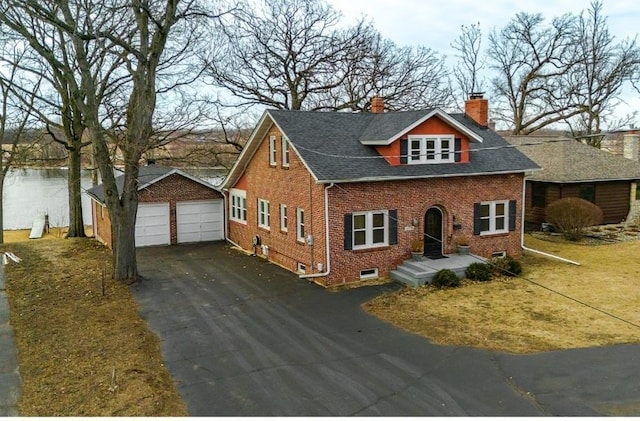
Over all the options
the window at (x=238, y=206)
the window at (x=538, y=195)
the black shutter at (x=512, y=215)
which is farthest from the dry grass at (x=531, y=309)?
the window at (x=238, y=206)

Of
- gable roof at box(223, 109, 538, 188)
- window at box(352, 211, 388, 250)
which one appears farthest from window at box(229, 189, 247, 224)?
window at box(352, 211, 388, 250)

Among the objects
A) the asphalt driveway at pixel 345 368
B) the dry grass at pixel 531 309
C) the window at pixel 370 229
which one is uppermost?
the window at pixel 370 229

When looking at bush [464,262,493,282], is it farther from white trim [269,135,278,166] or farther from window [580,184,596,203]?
window [580,184,596,203]

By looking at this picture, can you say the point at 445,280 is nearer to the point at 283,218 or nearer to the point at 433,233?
the point at 433,233

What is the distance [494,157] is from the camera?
19.5 m

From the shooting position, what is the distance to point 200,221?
24688 mm

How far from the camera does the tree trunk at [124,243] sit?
16891 mm

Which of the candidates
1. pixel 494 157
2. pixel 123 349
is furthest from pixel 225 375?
pixel 494 157

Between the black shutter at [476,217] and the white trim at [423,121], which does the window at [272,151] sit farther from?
the black shutter at [476,217]

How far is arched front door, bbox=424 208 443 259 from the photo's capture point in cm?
1803

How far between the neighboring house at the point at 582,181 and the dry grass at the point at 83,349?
19.9 m

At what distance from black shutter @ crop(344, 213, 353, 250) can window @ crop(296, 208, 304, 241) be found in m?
1.85

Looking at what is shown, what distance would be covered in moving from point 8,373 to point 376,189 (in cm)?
1091

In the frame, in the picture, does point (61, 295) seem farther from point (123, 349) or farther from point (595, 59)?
point (595, 59)
